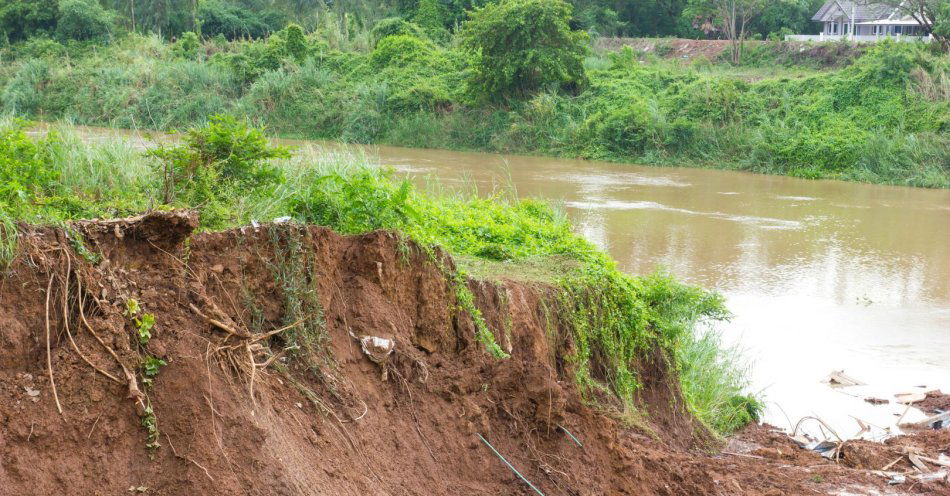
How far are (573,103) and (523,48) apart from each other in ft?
A: 7.09

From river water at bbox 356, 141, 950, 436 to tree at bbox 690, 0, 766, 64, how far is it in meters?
10.1

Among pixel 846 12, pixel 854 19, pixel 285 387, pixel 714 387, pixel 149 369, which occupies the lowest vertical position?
pixel 714 387

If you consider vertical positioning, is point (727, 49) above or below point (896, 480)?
above

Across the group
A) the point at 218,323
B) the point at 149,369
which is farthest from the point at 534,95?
the point at 149,369

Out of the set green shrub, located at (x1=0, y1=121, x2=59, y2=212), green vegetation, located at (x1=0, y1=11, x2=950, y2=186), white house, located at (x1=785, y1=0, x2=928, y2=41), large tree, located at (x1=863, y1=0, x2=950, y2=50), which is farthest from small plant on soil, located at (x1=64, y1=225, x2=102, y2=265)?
white house, located at (x1=785, y1=0, x2=928, y2=41)

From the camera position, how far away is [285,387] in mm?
3969

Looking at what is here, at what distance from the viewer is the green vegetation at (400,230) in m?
4.40

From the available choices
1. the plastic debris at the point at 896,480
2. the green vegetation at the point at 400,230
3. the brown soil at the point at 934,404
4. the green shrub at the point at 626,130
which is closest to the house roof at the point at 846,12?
the green shrub at the point at 626,130

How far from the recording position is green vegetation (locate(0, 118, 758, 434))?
440 cm

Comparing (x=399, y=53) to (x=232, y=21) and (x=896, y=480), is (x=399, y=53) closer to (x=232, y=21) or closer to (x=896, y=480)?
(x=232, y=21)

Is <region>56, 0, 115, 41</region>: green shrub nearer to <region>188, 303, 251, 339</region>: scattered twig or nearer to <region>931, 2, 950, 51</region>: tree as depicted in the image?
<region>931, 2, 950, 51</region>: tree

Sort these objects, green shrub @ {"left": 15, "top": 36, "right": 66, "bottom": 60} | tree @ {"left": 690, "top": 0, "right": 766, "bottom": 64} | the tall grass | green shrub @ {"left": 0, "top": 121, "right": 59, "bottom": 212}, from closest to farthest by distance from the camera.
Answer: green shrub @ {"left": 0, "top": 121, "right": 59, "bottom": 212}
the tall grass
tree @ {"left": 690, "top": 0, "right": 766, "bottom": 64}
green shrub @ {"left": 15, "top": 36, "right": 66, "bottom": 60}

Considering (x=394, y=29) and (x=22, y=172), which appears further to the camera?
(x=394, y=29)

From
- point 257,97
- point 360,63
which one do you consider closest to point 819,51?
point 360,63
